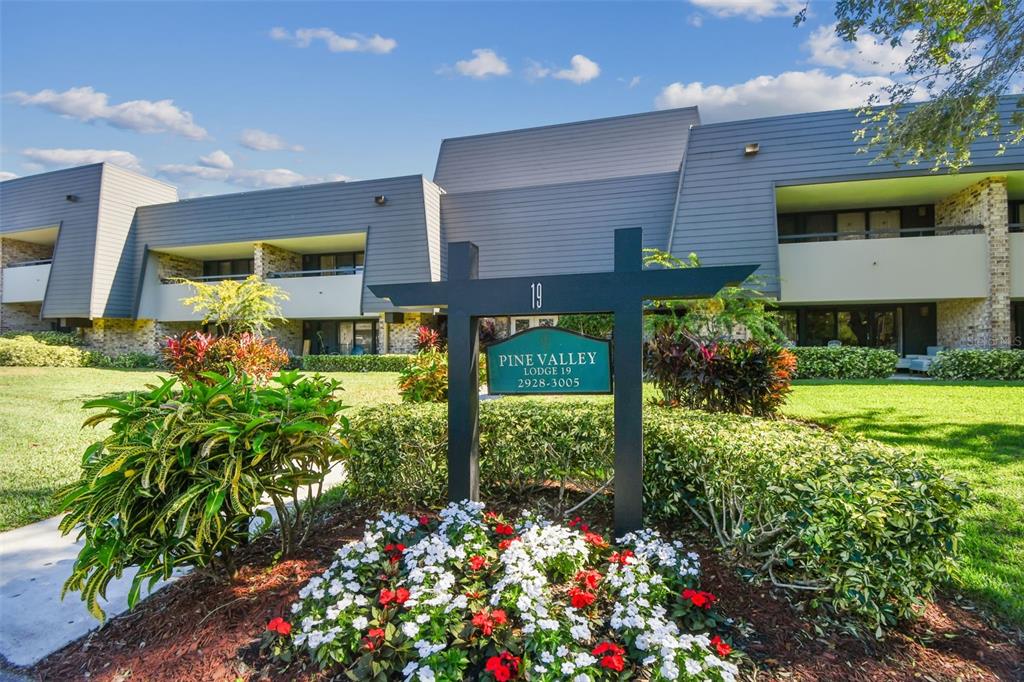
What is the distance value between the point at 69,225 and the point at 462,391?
85.2 ft

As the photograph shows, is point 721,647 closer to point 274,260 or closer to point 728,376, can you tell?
point 728,376

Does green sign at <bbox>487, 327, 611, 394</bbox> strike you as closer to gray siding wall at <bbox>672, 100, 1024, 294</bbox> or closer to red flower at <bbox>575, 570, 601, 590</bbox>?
red flower at <bbox>575, 570, 601, 590</bbox>

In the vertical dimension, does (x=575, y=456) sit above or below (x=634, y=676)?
above

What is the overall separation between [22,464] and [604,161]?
2134 centimetres

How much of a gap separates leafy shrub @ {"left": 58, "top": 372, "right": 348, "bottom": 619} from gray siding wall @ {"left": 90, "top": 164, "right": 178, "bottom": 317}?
22463mm

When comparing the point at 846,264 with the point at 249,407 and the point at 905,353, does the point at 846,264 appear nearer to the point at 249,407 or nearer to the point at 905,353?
the point at 905,353

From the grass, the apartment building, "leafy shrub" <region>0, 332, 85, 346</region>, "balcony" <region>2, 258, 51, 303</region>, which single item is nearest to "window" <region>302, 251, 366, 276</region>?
the apartment building

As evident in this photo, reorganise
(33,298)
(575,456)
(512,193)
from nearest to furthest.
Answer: (575,456) → (512,193) → (33,298)

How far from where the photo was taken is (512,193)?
59.2 feet

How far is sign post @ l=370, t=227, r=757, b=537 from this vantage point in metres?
3.28

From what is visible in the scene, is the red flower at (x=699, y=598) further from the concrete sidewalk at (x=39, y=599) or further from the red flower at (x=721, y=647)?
the concrete sidewalk at (x=39, y=599)

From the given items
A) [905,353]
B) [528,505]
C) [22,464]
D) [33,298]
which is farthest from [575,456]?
[33,298]

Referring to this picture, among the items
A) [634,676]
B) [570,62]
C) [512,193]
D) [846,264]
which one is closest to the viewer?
[634,676]

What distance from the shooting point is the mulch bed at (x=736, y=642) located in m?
2.33
